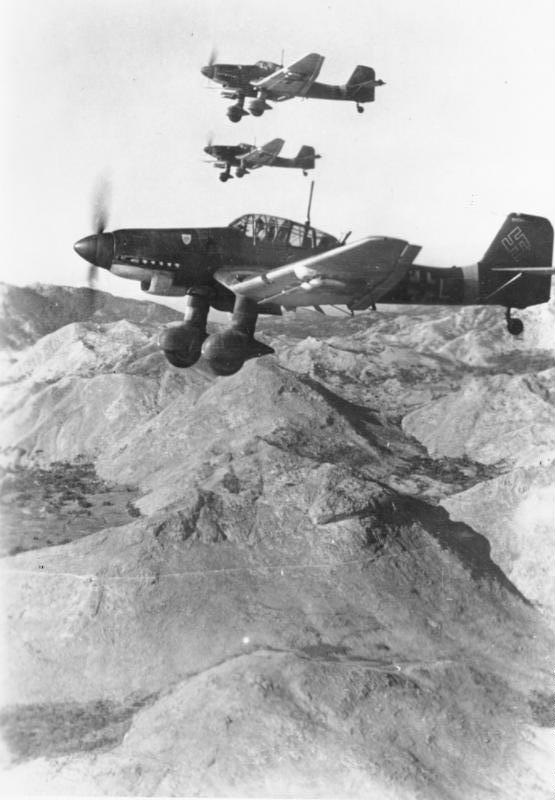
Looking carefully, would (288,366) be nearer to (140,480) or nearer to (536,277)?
(140,480)

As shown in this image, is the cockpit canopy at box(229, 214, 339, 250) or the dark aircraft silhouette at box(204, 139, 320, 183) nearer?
the cockpit canopy at box(229, 214, 339, 250)

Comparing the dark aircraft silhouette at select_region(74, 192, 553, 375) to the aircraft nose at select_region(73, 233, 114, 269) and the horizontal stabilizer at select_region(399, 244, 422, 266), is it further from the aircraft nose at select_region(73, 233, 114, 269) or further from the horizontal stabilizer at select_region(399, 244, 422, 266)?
the horizontal stabilizer at select_region(399, 244, 422, 266)

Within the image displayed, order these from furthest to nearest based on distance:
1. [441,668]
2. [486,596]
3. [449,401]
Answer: [449,401]
[486,596]
[441,668]

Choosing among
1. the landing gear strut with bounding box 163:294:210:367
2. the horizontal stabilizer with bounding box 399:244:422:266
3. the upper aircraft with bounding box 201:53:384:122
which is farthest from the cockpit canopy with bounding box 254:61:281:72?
the horizontal stabilizer with bounding box 399:244:422:266

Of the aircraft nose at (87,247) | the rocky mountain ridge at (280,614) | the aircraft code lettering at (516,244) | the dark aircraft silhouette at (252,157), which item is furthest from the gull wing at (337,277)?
the rocky mountain ridge at (280,614)

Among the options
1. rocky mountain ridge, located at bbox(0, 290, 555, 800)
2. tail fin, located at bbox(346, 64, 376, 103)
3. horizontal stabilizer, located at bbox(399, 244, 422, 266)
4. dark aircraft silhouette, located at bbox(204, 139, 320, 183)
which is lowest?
rocky mountain ridge, located at bbox(0, 290, 555, 800)

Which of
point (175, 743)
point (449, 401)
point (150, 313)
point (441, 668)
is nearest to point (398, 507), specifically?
point (441, 668)

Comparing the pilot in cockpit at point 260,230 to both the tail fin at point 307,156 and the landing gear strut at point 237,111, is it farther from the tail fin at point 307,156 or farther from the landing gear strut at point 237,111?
the tail fin at point 307,156
